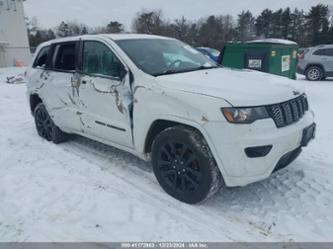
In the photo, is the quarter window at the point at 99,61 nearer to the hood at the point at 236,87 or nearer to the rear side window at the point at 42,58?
the hood at the point at 236,87

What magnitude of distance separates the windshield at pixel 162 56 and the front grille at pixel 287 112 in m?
1.26

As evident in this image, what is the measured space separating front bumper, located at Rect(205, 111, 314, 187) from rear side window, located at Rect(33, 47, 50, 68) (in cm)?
365

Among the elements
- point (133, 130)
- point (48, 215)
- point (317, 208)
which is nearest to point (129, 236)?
point (48, 215)

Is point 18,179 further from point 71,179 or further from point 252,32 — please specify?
point 252,32

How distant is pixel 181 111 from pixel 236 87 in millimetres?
598

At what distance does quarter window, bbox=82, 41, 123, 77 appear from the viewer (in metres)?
3.79

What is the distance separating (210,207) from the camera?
3.30 meters

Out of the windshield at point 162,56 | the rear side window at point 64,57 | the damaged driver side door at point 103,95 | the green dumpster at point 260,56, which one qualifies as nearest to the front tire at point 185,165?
the damaged driver side door at point 103,95

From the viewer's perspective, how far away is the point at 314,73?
44.5 feet

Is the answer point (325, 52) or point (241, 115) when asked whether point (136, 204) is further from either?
point (325, 52)

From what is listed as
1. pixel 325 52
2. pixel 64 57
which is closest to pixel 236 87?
pixel 64 57

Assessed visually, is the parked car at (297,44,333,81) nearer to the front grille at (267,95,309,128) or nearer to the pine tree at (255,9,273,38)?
the front grille at (267,95,309,128)

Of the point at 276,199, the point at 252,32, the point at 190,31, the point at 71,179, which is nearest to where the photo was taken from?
the point at 276,199

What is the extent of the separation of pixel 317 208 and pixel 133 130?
2187 mm
